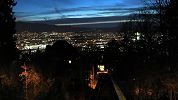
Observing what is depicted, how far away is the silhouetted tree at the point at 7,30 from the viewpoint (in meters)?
44.0

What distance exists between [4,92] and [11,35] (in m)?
22.3

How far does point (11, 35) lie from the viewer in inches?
1778

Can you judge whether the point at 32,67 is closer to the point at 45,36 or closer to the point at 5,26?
the point at 5,26

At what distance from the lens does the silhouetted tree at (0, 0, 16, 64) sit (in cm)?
4397

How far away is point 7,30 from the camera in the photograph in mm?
44281

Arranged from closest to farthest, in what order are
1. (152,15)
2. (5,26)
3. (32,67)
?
(32,67)
(152,15)
(5,26)

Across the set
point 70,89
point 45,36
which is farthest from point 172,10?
point 45,36

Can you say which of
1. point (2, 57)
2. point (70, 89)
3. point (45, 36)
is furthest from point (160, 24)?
point (45, 36)

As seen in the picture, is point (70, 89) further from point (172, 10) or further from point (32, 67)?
point (172, 10)

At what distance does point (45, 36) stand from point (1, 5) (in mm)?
21999

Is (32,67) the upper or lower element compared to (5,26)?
lower

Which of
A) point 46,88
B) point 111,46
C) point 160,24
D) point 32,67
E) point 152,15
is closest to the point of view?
point 46,88

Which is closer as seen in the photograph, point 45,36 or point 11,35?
point 11,35

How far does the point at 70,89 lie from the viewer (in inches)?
1537
